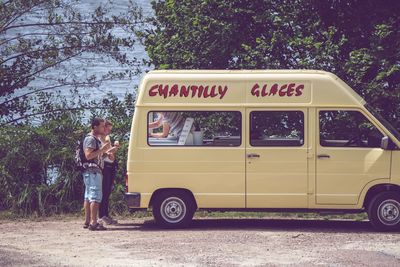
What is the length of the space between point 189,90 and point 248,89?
0.85 meters

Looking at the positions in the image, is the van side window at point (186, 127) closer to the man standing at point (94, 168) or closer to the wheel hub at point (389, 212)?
the man standing at point (94, 168)

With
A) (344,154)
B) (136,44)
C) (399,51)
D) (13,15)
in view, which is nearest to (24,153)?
(13,15)

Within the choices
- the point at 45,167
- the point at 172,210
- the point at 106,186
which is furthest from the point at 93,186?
the point at 45,167

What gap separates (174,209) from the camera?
1423cm

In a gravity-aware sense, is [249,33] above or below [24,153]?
above

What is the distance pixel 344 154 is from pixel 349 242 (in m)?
1.68

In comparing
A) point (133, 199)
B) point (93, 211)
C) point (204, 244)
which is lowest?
point (204, 244)

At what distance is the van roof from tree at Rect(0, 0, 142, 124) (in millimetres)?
5070

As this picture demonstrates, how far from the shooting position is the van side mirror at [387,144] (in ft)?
45.0

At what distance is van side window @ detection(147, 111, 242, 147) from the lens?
1411cm

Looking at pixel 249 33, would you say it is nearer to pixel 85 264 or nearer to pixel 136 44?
Answer: pixel 136 44

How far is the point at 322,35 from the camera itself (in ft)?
60.9

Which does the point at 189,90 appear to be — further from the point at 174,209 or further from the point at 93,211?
the point at 93,211

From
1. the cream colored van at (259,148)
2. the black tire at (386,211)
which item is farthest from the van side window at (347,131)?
the black tire at (386,211)
